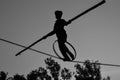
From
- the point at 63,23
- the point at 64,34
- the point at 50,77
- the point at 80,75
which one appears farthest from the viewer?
the point at 80,75

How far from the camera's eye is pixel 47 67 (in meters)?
65.6

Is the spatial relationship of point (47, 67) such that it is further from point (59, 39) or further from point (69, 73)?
point (59, 39)

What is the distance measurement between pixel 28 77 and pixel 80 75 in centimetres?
2328

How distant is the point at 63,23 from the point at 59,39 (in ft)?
3.45

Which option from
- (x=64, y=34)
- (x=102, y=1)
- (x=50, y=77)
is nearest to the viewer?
(x=102, y=1)

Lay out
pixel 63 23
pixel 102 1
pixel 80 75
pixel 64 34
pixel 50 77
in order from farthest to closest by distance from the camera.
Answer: pixel 80 75 < pixel 50 77 < pixel 64 34 < pixel 63 23 < pixel 102 1

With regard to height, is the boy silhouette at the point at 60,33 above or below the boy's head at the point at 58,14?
below

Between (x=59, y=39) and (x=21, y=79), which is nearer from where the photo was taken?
(x=59, y=39)

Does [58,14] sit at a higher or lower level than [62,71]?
higher

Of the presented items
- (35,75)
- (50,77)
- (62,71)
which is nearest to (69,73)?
(62,71)

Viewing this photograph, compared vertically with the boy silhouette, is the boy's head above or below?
above

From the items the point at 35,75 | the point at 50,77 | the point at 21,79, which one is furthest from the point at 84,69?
the point at 21,79

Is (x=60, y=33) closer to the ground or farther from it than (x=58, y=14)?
closer to the ground

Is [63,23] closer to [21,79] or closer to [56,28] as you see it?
[56,28]
